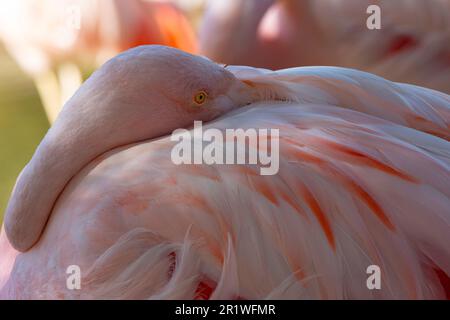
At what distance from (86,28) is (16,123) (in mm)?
920

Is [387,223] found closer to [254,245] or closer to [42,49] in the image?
[254,245]

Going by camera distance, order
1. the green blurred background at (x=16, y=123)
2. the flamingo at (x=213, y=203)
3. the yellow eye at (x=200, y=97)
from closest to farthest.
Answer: the flamingo at (x=213, y=203) < the yellow eye at (x=200, y=97) < the green blurred background at (x=16, y=123)

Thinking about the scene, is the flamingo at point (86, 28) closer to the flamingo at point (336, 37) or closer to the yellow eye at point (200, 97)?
the flamingo at point (336, 37)

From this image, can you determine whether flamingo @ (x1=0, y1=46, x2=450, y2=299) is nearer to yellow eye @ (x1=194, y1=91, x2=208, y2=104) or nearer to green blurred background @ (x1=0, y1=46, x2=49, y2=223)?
yellow eye @ (x1=194, y1=91, x2=208, y2=104)

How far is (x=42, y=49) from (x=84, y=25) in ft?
0.89

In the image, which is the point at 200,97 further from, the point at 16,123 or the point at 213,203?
the point at 16,123

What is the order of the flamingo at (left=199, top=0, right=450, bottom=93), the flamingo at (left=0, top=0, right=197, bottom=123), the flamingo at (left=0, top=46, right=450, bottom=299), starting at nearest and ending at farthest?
1. the flamingo at (left=0, top=46, right=450, bottom=299)
2. the flamingo at (left=199, top=0, right=450, bottom=93)
3. the flamingo at (left=0, top=0, right=197, bottom=123)

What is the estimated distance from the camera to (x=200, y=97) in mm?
1396

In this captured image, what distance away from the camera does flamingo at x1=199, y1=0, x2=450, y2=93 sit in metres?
2.67

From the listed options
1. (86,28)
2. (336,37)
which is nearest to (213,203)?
(336,37)

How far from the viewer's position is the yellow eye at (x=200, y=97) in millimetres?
1391

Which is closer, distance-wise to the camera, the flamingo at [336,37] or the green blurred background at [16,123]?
the flamingo at [336,37]

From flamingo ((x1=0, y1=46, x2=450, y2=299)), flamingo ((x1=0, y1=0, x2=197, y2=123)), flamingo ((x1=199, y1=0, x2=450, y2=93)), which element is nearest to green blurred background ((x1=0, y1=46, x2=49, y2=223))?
flamingo ((x1=0, y1=0, x2=197, y2=123))

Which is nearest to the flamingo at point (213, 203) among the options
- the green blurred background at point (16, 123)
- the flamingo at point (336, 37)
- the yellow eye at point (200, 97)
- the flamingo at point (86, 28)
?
the yellow eye at point (200, 97)
